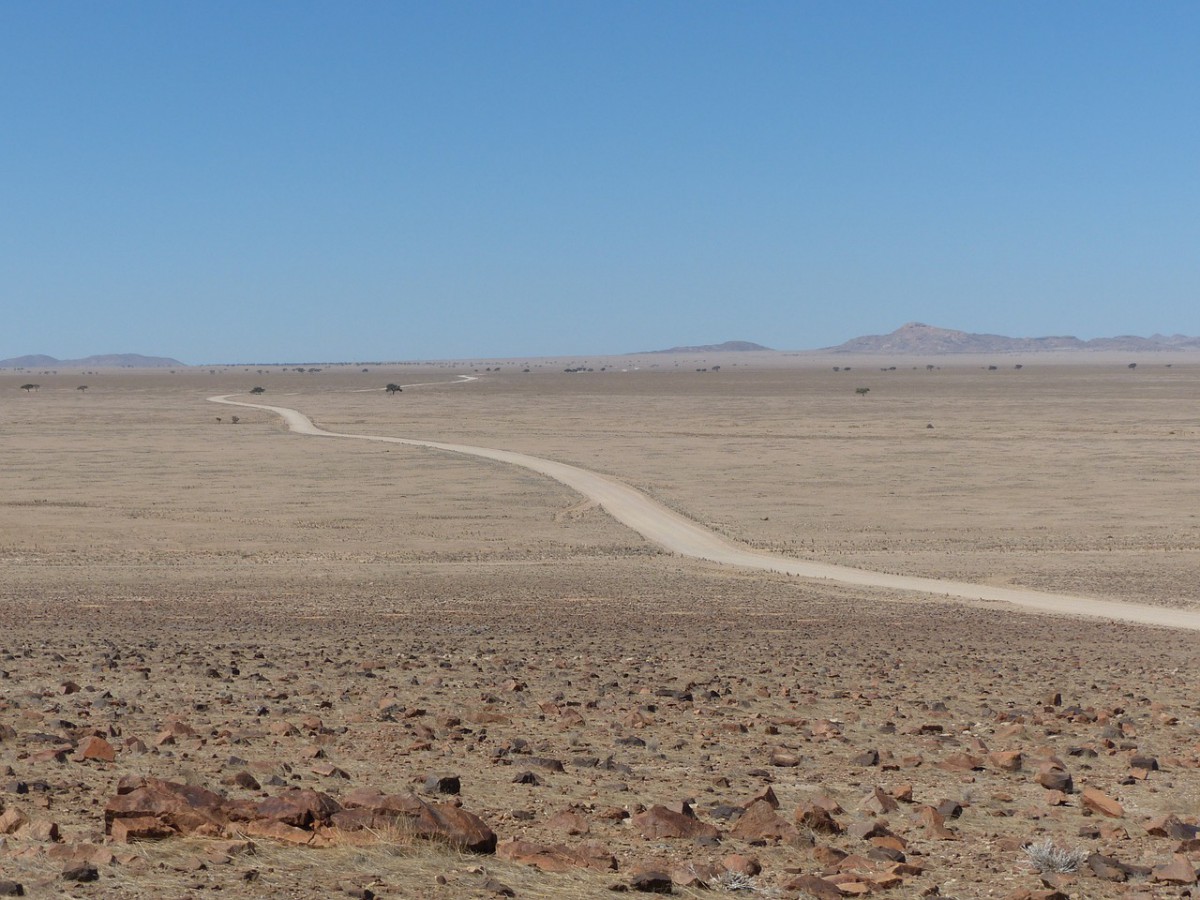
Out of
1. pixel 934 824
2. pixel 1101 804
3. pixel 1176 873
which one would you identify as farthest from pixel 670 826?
pixel 1101 804

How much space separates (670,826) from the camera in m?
7.76

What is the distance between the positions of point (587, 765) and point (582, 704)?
7.77ft

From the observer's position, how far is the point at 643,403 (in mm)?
109438

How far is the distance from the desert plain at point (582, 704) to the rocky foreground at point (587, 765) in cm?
3

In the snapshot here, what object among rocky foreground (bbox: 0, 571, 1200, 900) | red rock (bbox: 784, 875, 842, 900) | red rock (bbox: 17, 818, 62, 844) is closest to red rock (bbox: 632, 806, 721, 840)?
rocky foreground (bbox: 0, 571, 1200, 900)

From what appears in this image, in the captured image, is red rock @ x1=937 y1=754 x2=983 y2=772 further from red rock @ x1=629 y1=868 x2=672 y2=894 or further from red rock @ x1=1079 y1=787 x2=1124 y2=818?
red rock @ x1=629 y1=868 x2=672 y2=894

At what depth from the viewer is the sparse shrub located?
23.7ft

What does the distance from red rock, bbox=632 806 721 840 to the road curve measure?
14994 millimetres

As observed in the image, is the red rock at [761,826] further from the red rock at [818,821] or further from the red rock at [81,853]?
the red rock at [81,853]

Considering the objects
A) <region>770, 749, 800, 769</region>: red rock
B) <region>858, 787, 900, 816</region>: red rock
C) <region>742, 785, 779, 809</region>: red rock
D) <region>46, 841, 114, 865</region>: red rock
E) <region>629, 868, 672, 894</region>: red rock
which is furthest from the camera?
<region>770, 749, 800, 769</region>: red rock

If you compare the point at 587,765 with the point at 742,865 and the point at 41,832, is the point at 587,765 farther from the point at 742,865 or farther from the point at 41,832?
the point at 41,832

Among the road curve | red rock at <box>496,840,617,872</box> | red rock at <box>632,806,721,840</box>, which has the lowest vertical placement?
the road curve

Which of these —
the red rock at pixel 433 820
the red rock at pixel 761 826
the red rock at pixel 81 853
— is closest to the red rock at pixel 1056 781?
the red rock at pixel 761 826

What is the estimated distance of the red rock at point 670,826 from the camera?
771 cm
